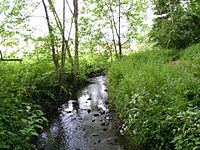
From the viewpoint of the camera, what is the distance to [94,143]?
659cm

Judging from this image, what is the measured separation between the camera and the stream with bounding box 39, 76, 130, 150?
6.52m

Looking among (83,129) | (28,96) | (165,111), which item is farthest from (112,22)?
(165,111)

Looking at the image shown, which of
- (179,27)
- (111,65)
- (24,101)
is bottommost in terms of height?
(24,101)

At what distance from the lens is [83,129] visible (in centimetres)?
772

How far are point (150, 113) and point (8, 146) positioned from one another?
2541 mm

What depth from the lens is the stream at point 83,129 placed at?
6.52 meters

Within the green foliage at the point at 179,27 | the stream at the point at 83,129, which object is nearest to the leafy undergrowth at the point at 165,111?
the stream at the point at 83,129

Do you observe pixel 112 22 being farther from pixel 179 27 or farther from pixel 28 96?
pixel 28 96

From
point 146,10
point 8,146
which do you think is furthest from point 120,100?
point 146,10

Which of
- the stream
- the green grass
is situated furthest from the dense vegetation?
the stream

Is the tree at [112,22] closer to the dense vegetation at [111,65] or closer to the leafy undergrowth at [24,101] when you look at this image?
the dense vegetation at [111,65]

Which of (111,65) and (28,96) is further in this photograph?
(111,65)

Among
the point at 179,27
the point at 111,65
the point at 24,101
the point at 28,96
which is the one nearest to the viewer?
the point at 24,101

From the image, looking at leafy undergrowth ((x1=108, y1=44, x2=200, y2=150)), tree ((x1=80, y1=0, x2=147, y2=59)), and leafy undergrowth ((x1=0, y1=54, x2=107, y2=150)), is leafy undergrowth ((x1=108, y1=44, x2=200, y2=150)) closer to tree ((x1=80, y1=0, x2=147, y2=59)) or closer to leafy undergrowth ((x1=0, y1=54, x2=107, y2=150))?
leafy undergrowth ((x1=0, y1=54, x2=107, y2=150))
